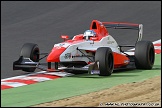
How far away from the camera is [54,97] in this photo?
368 inches

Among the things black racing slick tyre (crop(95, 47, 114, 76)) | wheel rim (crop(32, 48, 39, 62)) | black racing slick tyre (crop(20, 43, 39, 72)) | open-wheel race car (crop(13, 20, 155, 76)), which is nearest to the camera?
black racing slick tyre (crop(95, 47, 114, 76))

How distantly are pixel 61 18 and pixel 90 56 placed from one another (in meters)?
10.5

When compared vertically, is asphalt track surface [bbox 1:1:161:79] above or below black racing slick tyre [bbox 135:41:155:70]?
above

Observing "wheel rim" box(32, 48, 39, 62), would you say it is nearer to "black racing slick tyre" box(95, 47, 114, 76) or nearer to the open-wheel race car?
the open-wheel race car

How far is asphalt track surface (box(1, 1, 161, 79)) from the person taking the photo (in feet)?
61.9

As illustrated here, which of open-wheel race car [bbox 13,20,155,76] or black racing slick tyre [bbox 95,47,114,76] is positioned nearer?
black racing slick tyre [bbox 95,47,114,76]

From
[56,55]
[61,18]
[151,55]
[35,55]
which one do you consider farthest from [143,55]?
[61,18]

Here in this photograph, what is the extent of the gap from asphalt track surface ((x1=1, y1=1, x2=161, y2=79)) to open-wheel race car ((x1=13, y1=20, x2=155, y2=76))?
3.33 meters

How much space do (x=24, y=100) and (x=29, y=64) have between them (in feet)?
10.7

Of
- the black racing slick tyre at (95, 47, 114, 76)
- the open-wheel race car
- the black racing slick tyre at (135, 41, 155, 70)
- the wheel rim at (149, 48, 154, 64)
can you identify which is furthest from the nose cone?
the wheel rim at (149, 48, 154, 64)

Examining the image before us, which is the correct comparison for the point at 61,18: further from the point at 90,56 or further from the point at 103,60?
the point at 103,60

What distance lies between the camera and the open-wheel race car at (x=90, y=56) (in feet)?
38.5

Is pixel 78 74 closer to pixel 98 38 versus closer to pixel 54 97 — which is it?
pixel 98 38

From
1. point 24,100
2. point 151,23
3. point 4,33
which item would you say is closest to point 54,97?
point 24,100
